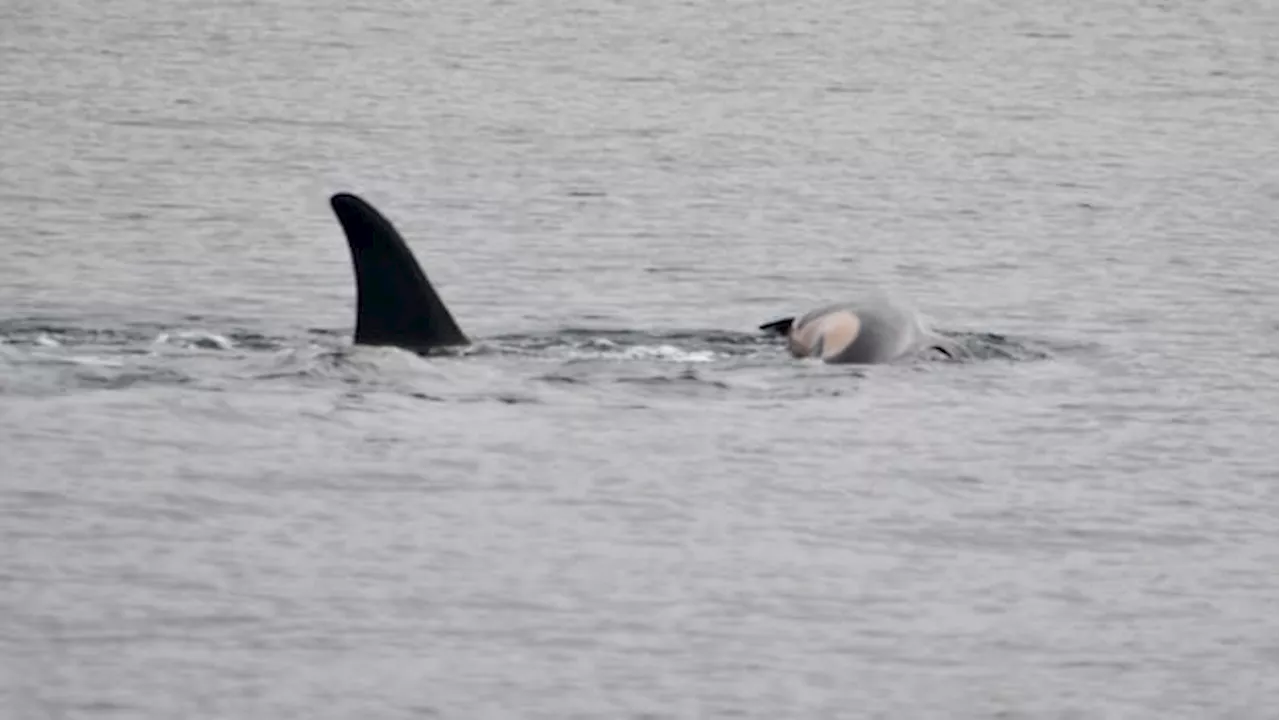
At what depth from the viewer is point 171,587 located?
14828 millimetres

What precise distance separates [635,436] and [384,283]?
2.03 m

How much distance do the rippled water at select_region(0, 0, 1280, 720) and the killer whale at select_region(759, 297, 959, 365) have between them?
0.14 meters

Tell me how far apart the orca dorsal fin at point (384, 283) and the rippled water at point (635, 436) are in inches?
8.0

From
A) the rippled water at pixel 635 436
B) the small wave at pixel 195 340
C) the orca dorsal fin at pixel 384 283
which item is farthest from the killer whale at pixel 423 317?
the small wave at pixel 195 340

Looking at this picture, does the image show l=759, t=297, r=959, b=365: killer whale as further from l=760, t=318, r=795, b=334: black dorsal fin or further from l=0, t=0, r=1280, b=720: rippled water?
l=760, t=318, r=795, b=334: black dorsal fin

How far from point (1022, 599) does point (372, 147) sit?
74.3ft

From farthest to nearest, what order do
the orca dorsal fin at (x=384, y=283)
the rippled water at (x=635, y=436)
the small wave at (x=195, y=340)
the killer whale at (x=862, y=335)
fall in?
the small wave at (x=195, y=340) → the killer whale at (x=862, y=335) → the orca dorsal fin at (x=384, y=283) → the rippled water at (x=635, y=436)

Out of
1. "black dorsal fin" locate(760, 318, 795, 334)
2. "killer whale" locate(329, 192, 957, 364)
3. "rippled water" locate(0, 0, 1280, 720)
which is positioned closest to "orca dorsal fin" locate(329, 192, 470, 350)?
"killer whale" locate(329, 192, 957, 364)

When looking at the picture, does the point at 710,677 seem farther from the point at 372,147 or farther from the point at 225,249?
the point at 372,147

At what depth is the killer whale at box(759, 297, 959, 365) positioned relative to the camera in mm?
20281

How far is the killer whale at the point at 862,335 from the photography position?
66.5ft

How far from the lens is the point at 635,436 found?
1831cm

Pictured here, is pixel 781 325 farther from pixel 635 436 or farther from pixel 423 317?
pixel 635 436

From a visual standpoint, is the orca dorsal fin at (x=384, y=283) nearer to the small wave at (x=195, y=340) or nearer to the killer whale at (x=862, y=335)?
the small wave at (x=195, y=340)
